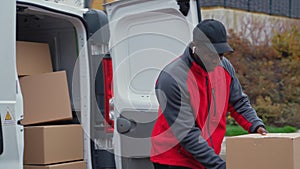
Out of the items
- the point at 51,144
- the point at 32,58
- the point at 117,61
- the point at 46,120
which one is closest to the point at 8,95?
the point at 51,144

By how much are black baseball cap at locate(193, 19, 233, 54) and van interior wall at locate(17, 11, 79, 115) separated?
145 centimetres

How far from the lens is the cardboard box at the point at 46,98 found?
14.9 ft

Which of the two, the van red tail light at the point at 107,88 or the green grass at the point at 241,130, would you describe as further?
the green grass at the point at 241,130

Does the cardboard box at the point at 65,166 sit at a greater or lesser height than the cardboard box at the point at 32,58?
lesser

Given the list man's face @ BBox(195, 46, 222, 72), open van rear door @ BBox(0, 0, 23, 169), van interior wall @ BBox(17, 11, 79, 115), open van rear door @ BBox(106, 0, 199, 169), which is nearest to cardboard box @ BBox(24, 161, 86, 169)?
open van rear door @ BBox(106, 0, 199, 169)

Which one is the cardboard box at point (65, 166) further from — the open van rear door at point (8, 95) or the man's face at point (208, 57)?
the man's face at point (208, 57)

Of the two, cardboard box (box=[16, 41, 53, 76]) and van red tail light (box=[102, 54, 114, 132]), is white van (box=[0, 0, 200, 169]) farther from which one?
cardboard box (box=[16, 41, 53, 76])

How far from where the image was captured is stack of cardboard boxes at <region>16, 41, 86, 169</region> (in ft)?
14.2

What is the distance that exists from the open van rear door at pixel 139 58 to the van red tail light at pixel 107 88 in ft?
0.20

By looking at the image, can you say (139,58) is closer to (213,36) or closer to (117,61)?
(117,61)

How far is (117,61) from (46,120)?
0.73 metres

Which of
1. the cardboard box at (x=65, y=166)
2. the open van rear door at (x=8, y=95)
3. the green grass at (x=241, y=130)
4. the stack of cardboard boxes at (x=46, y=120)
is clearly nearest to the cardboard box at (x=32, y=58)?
the stack of cardboard boxes at (x=46, y=120)

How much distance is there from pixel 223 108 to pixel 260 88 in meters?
11.2

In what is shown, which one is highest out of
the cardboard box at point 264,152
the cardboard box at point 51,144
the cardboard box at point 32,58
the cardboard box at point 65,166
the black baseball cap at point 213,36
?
the black baseball cap at point 213,36
